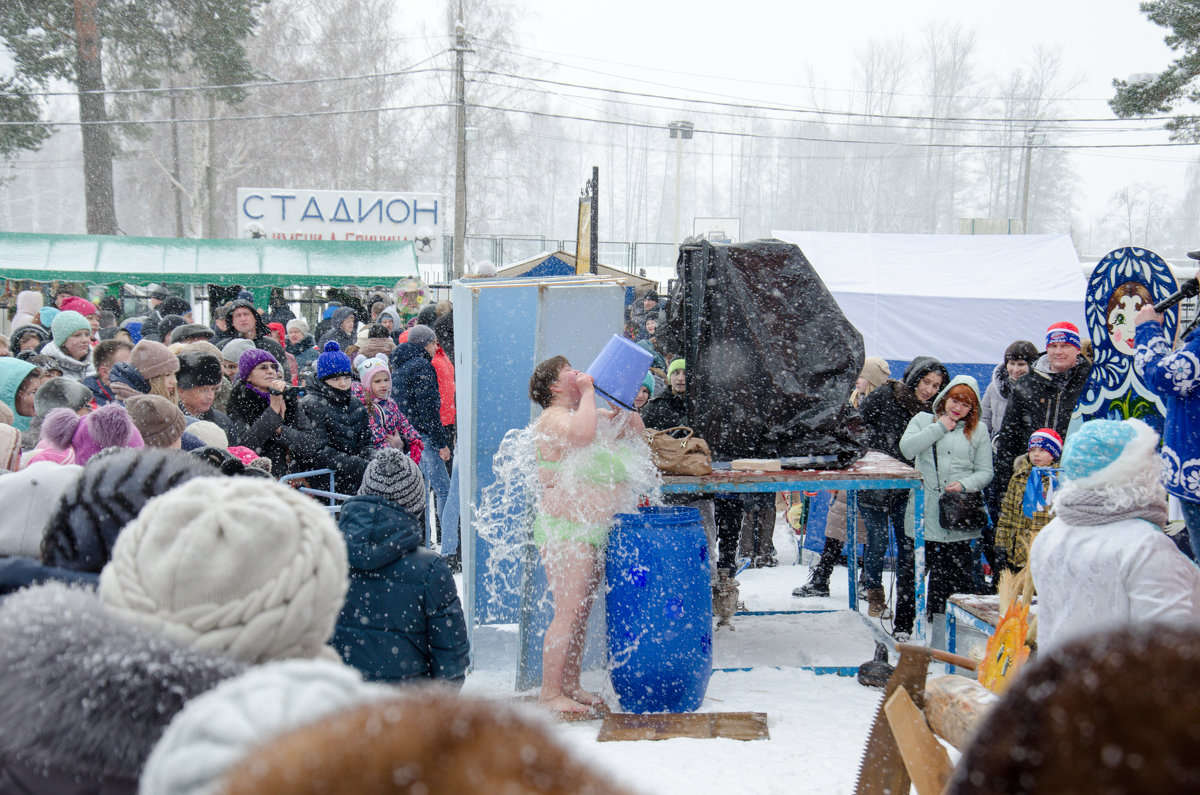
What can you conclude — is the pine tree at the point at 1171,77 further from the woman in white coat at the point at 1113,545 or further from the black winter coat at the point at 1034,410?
the woman in white coat at the point at 1113,545

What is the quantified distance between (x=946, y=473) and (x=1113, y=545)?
3080mm

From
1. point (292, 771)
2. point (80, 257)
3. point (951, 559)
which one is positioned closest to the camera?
point (292, 771)

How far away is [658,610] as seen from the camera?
430 cm

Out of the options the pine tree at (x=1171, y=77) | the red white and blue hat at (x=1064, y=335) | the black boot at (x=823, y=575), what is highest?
the pine tree at (x=1171, y=77)

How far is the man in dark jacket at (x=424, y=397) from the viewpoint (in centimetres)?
722

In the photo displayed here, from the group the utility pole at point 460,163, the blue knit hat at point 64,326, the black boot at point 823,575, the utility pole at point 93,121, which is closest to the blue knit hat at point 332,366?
the blue knit hat at point 64,326

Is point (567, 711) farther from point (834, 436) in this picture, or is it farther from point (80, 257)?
point (80, 257)

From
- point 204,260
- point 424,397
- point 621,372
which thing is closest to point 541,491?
point 621,372

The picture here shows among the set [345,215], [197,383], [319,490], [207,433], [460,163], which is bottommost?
[319,490]

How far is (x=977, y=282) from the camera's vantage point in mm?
10812

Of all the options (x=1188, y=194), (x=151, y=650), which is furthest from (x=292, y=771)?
(x=1188, y=194)

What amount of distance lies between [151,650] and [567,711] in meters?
3.50

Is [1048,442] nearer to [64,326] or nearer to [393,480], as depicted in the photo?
[393,480]

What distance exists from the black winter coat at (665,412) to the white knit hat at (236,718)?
523cm
